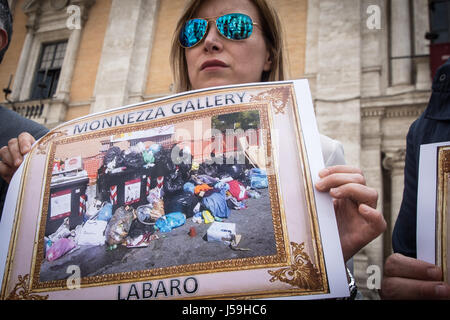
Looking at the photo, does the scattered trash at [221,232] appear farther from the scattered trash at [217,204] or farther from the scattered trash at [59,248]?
the scattered trash at [59,248]

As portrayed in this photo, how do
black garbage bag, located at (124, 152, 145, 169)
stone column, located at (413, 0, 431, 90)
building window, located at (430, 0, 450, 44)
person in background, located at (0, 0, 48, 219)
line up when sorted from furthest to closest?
building window, located at (430, 0, 450, 44)
stone column, located at (413, 0, 431, 90)
person in background, located at (0, 0, 48, 219)
black garbage bag, located at (124, 152, 145, 169)

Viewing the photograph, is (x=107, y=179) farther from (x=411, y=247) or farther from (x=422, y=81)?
(x=422, y=81)

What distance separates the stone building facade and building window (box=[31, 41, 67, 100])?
34 mm

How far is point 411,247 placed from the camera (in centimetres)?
95

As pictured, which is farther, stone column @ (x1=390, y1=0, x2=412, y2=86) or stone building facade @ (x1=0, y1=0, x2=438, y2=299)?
stone column @ (x1=390, y1=0, x2=412, y2=86)

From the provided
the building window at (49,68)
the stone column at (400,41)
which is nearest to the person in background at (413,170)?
the stone column at (400,41)

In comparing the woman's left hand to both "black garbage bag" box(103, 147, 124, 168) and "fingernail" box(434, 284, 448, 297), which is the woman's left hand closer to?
"fingernail" box(434, 284, 448, 297)

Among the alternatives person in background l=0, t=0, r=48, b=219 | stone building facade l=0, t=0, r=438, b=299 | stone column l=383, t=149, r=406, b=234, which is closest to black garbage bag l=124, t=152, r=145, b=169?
person in background l=0, t=0, r=48, b=219

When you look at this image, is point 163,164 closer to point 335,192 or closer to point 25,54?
point 335,192

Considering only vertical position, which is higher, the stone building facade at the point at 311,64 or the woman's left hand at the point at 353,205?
the stone building facade at the point at 311,64

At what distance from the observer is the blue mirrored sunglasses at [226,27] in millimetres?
1191

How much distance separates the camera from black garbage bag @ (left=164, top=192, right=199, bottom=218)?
2.64 ft

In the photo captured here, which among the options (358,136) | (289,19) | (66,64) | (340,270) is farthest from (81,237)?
(66,64)

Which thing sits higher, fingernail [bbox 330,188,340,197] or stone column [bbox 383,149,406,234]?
stone column [bbox 383,149,406,234]
